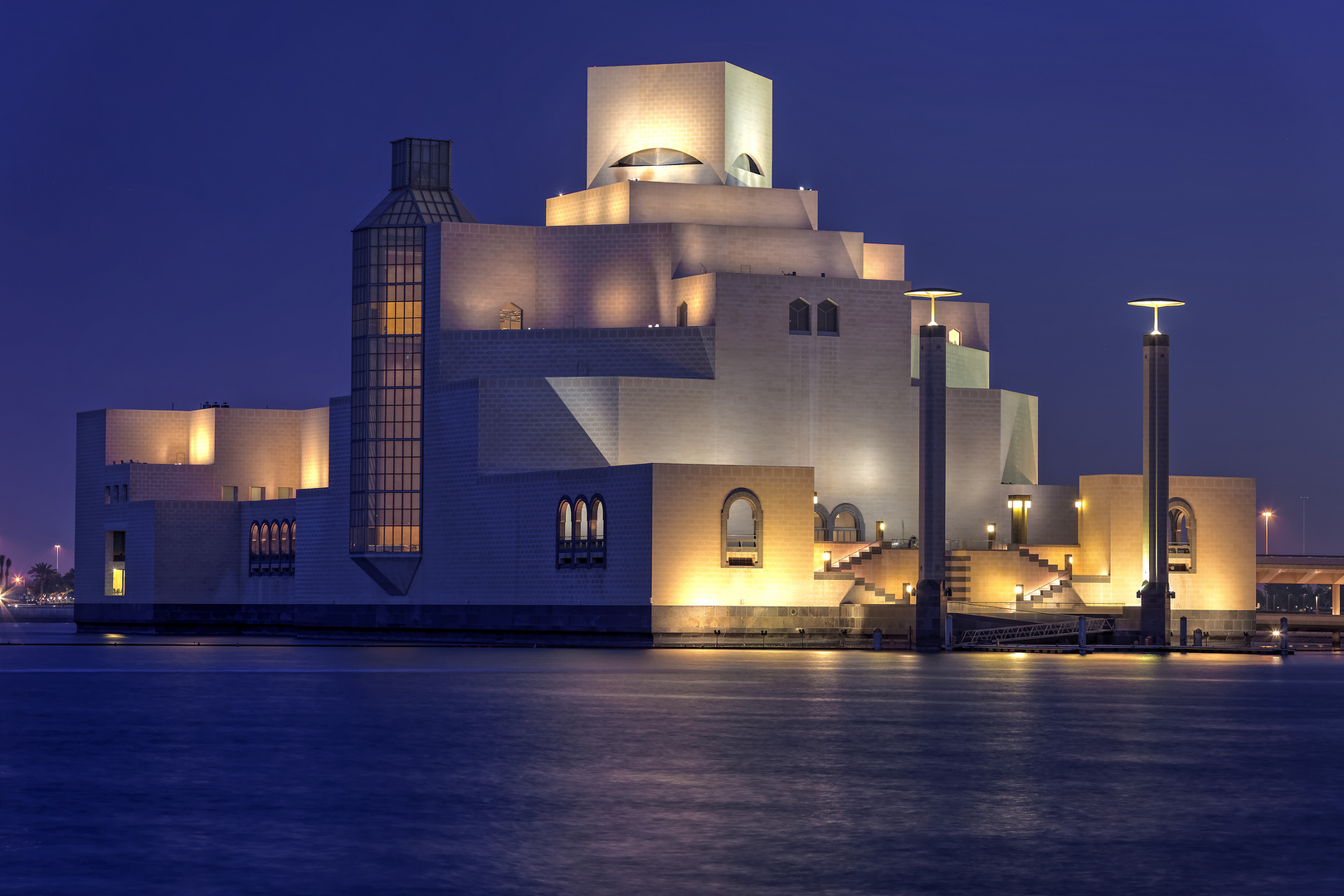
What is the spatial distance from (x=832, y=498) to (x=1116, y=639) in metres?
14.8

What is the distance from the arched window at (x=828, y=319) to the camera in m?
88.4

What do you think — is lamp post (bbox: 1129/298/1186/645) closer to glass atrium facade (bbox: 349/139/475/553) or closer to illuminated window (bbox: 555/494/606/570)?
illuminated window (bbox: 555/494/606/570)

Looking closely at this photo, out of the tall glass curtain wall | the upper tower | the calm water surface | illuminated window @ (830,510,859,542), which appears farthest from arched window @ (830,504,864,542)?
the calm water surface

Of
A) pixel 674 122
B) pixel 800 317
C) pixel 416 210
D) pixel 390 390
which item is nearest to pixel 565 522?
pixel 390 390

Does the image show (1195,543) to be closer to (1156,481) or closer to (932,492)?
(1156,481)

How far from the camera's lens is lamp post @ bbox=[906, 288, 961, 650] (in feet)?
244

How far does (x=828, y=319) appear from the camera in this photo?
8856cm

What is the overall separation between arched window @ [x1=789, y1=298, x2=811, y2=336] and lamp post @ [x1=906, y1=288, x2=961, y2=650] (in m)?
12.1

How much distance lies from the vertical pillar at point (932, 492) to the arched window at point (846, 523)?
12.7 meters

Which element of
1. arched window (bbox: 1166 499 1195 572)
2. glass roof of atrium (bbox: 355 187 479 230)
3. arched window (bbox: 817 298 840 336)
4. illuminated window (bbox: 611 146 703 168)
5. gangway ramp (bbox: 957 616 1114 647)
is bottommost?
gangway ramp (bbox: 957 616 1114 647)

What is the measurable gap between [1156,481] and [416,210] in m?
35.7

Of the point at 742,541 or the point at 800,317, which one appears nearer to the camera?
the point at 742,541

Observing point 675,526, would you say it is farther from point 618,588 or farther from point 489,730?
point 489,730

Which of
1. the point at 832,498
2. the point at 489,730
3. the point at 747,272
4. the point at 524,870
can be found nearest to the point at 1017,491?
the point at 832,498
